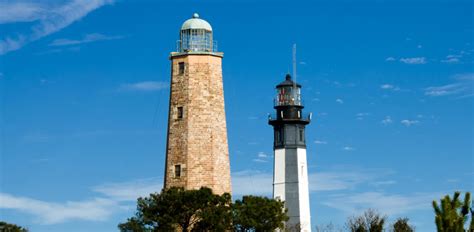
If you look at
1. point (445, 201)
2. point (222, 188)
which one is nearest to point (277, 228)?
point (222, 188)

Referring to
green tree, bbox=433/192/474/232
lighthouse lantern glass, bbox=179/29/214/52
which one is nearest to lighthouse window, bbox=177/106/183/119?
lighthouse lantern glass, bbox=179/29/214/52

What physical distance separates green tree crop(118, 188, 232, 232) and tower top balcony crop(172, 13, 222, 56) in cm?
1031

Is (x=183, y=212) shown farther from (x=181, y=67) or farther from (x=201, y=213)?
(x=181, y=67)

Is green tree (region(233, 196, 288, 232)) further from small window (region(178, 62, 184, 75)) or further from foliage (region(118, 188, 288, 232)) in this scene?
small window (region(178, 62, 184, 75))

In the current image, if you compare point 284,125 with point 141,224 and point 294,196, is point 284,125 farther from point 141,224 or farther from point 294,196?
point 141,224

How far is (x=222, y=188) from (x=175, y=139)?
4351mm

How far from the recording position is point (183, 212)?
6925 cm

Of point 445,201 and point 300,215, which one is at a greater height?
point 300,215

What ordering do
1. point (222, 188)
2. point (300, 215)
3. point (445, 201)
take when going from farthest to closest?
point (300, 215) → point (222, 188) → point (445, 201)

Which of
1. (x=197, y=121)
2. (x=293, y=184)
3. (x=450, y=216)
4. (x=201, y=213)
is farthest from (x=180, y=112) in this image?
(x=450, y=216)

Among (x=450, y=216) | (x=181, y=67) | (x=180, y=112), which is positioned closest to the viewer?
(x=450, y=216)

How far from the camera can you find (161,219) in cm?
6875

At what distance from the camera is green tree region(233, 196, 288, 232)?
69875 mm

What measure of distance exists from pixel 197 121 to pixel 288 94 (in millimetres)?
14932
